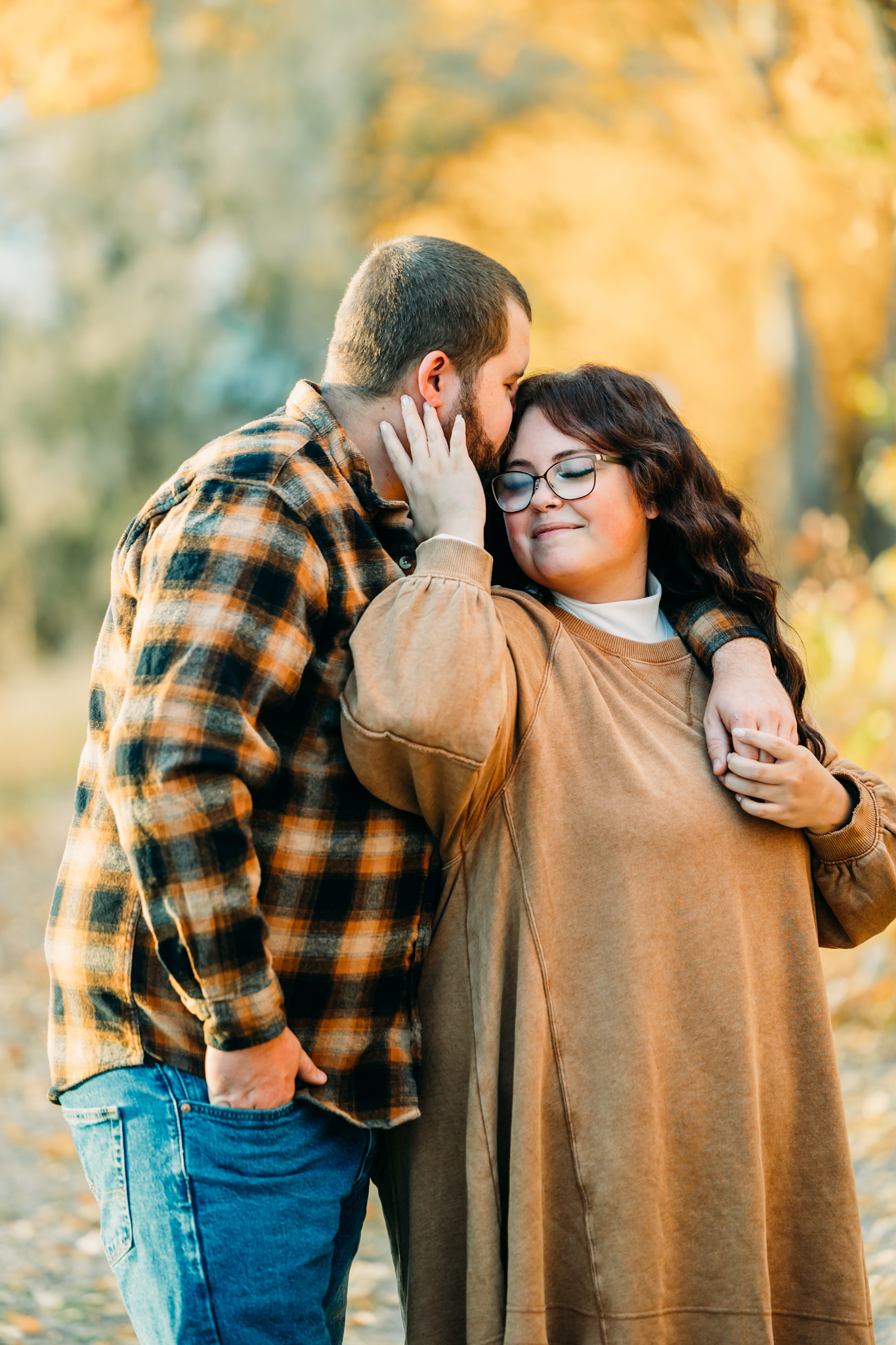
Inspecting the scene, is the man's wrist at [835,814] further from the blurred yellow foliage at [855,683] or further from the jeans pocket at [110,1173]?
the blurred yellow foliage at [855,683]

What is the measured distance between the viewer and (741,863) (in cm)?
194

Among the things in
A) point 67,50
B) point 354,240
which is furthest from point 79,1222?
point 354,240

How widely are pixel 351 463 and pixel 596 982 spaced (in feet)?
3.04

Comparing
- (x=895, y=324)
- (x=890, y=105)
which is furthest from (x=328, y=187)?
(x=890, y=105)

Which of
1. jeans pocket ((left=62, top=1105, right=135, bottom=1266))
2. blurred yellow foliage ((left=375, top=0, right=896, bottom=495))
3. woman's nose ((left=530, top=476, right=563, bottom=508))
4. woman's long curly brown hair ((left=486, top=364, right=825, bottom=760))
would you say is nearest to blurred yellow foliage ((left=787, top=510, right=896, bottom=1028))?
woman's long curly brown hair ((left=486, top=364, right=825, bottom=760))

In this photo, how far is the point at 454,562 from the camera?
182 cm

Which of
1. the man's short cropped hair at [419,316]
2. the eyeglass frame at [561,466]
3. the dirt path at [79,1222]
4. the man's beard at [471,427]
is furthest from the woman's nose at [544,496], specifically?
the dirt path at [79,1222]

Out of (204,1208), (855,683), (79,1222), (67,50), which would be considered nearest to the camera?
(204,1208)

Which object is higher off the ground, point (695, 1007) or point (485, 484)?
point (485, 484)

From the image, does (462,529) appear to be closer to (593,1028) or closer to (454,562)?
(454,562)

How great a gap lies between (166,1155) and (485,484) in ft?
4.08

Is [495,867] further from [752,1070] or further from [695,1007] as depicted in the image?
[752,1070]

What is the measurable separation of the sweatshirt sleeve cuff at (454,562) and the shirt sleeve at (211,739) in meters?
0.20

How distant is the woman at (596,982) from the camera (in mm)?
1768
